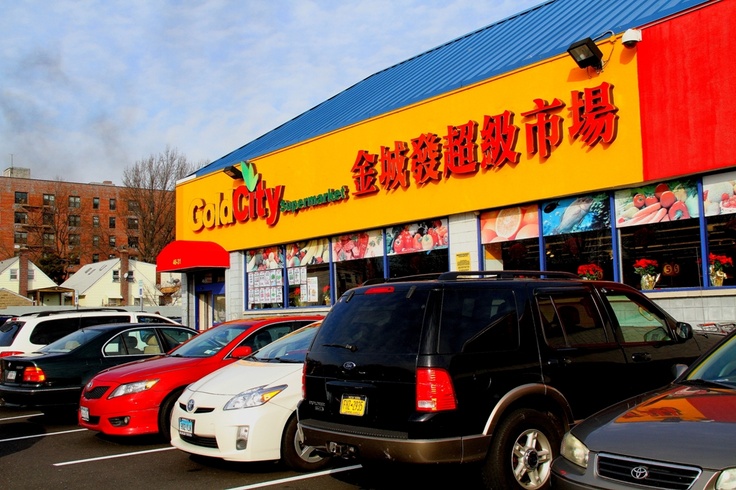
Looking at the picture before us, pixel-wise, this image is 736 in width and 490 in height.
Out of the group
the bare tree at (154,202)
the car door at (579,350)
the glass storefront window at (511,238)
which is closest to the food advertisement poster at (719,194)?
the glass storefront window at (511,238)

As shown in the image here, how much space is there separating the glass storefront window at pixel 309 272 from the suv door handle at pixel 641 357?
13.0 metres

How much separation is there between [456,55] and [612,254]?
8.17m

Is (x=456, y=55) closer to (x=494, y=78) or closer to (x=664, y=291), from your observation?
(x=494, y=78)

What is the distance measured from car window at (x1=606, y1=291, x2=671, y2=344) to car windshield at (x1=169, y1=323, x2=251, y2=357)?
17.2ft

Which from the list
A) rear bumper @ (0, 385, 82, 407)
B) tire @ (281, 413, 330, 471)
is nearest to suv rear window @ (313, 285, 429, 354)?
tire @ (281, 413, 330, 471)

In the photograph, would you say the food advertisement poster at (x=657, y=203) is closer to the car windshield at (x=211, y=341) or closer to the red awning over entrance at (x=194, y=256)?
the car windshield at (x=211, y=341)

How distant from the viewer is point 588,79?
13023mm

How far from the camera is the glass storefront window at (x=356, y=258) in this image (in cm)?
1795

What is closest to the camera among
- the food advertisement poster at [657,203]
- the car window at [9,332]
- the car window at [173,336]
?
the food advertisement poster at [657,203]

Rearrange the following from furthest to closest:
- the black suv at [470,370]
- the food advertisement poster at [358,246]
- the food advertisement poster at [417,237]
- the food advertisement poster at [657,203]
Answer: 1. the food advertisement poster at [358,246]
2. the food advertisement poster at [417,237]
3. the food advertisement poster at [657,203]
4. the black suv at [470,370]

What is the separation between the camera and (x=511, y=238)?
47.9 ft

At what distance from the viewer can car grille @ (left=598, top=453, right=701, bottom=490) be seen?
392 cm

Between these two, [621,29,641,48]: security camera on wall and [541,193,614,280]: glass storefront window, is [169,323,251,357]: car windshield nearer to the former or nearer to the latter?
[541,193,614,280]: glass storefront window

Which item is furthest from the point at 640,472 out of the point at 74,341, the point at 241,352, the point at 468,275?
the point at 74,341
